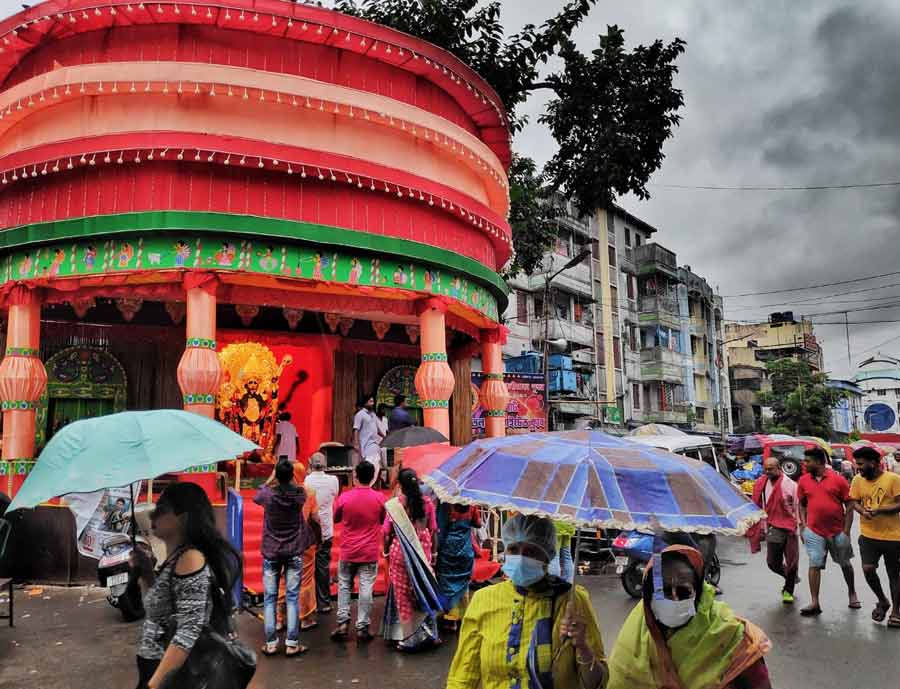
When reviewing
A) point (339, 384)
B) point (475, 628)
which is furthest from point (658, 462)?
point (339, 384)

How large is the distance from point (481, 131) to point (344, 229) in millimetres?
5511

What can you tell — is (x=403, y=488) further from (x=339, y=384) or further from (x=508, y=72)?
(x=508, y=72)

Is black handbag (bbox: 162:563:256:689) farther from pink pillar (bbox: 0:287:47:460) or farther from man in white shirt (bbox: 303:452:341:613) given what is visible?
pink pillar (bbox: 0:287:47:460)

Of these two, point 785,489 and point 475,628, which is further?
point 785,489

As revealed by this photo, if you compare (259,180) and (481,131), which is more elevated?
(481,131)

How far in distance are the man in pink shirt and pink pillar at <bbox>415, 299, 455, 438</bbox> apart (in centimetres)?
456

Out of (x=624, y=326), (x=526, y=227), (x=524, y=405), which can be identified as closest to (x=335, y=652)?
(x=526, y=227)

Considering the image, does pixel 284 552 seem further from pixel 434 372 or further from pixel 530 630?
pixel 434 372

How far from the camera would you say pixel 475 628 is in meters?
3.14

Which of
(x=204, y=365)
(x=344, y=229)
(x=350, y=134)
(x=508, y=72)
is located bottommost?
(x=204, y=365)

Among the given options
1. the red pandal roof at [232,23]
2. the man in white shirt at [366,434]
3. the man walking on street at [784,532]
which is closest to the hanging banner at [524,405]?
the man in white shirt at [366,434]

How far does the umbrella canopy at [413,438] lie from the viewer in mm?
10594

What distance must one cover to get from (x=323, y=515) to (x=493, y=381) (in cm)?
745

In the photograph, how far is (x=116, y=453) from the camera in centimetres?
378
